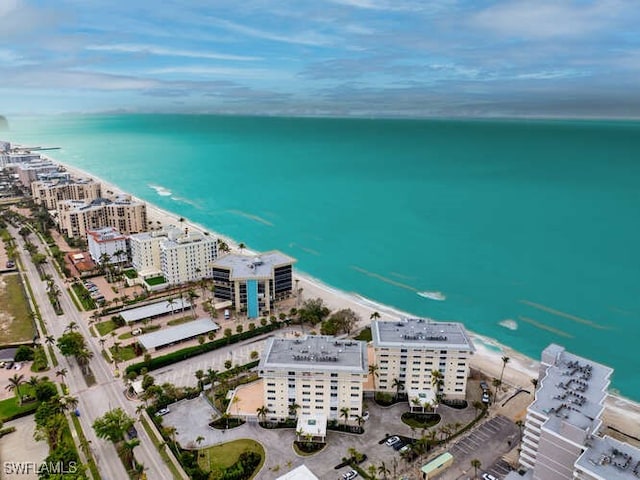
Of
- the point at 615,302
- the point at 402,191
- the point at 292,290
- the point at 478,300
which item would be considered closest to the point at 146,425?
the point at 292,290

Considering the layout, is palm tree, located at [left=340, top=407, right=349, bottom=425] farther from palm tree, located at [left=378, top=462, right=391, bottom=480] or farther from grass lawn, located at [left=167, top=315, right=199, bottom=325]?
grass lawn, located at [left=167, top=315, right=199, bottom=325]

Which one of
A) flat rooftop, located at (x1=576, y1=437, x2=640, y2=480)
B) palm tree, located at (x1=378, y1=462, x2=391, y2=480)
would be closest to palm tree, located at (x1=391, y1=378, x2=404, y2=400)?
palm tree, located at (x1=378, y1=462, x2=391, y2=480)

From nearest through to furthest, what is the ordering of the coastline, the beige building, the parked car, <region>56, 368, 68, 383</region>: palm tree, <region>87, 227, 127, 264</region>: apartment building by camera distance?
the parked car < the coastline < <region>56, 368, 68, 383</region>: palm tree < <region>87, 227, 127, 264</region>: apartment building < the beige building

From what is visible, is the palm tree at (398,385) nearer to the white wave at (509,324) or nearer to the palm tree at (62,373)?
the white wave at (509,324)

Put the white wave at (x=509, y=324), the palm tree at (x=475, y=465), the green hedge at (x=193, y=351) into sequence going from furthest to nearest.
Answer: the white wave at (x=509, y=324), the green hedge at (x=193, y=351), the palm tree at (x=475, y=465)

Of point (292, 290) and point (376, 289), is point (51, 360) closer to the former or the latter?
point (292, 290)

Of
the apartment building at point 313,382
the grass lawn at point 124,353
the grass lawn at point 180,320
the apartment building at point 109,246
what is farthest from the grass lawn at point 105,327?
the apartment building at point 313,382

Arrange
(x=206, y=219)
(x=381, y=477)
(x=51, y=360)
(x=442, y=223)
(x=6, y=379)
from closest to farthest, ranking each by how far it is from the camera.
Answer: (x=381, y=477) → (x=6, y=379) → (x=51, y=360) → (x=442, y=223) → (x=206, y=219)
